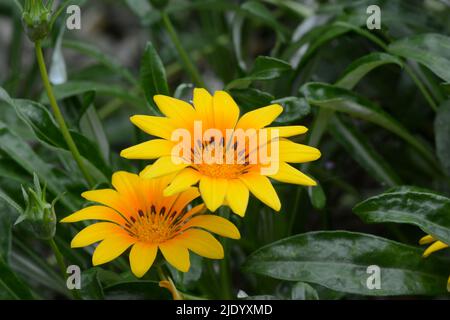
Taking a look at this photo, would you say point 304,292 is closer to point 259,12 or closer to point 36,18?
point 36,18

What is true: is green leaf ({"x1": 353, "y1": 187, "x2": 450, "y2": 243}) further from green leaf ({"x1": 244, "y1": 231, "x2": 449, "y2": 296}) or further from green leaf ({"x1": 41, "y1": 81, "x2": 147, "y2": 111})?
green leaf ({"x1": 41, "y1": 81, "x2": 147, "y2": 111})

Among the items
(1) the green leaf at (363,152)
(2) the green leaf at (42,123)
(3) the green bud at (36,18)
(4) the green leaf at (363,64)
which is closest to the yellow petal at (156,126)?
(3) the green bud at (36,18)

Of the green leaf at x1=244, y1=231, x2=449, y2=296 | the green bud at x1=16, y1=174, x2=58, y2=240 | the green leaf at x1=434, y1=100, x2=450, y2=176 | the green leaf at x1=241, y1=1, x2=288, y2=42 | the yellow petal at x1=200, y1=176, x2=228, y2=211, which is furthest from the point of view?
the green leaf at x1=241, y1=1, x2=288, y2=42

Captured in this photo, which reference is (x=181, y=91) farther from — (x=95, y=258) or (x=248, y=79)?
(x=95, y=258)

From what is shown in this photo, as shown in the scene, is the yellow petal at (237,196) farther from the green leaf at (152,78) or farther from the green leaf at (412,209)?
the green leaf at (152,78)

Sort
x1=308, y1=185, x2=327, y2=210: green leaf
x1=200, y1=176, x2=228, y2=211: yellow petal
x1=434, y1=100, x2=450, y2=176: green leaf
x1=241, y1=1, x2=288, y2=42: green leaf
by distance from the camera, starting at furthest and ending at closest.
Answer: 1. x1=241, y1=1, x2=288, y2=42: green leaf
2. x1=434, y1=100, x2=450, y2=176: green leaf
3. x1=308, y1=185, x2=327, y2=210: green leaf
4. x1=200, y1=176, x2=228, y2=211: yellow petal

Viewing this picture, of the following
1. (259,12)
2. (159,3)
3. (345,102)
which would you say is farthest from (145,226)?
(259,12)

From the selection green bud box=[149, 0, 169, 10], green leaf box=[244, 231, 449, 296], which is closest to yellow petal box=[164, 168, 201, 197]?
green leaf box=[244, 231, 449, 296]
